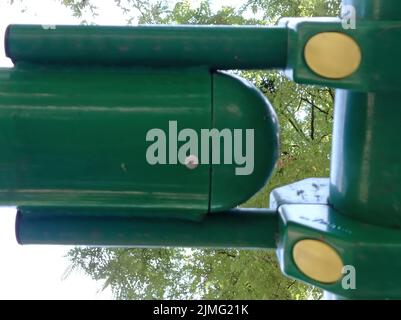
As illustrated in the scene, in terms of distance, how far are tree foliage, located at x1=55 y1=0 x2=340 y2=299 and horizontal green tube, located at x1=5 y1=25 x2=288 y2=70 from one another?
134 cm

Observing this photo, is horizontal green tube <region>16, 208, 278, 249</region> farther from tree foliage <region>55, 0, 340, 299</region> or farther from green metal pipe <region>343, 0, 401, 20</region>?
tree foliage <region>55, 0, 340, 299</region>

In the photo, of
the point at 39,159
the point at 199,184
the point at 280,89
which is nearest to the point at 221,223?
the point at 199,184

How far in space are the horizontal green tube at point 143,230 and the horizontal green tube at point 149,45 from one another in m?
0.15

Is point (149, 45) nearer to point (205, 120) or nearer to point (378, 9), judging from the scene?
point (205, 120)

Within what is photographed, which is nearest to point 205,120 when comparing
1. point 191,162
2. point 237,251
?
point 191,162

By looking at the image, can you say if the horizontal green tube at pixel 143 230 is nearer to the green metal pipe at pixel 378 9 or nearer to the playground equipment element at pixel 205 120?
the playground equipment element at pixel 205 120

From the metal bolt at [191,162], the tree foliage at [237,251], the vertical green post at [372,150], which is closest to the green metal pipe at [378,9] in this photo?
the vertical green post at [372,150]

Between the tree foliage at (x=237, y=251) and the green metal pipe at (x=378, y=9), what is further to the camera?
the tree foliage at (x=237, y=251)

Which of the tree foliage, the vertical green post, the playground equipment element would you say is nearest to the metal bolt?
the playground equipment element

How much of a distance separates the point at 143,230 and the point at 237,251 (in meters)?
1.42

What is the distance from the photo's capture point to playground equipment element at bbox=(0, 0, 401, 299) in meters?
0.52

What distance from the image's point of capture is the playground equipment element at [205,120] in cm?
52

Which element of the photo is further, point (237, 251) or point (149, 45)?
point (237, 251)

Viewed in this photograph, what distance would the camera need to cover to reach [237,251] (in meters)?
1.99
